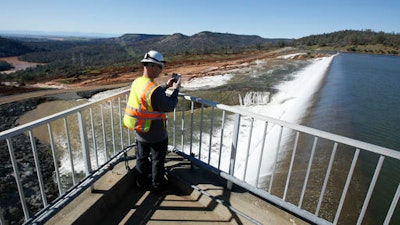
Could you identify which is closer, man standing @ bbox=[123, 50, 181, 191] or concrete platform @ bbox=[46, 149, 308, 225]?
man standing @ bbox=[123, 50, 181, 191]

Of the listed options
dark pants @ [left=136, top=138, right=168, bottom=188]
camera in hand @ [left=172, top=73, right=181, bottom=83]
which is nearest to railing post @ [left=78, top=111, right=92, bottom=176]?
dark pants @ [left=136, top=138, right=168, bottom=188]

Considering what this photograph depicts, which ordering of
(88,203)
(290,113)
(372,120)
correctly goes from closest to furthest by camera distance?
1. (88,203)
2. (372,120)
3. (290,113)

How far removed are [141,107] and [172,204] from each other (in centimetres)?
122

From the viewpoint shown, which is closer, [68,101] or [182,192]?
[182,192]

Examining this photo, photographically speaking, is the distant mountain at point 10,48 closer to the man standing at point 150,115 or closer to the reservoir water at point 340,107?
the reservoir water at point 340,107

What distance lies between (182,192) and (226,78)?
590 inches

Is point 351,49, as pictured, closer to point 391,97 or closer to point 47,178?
point 391,97

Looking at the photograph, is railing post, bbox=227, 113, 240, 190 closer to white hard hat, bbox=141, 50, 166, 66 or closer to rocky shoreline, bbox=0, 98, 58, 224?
white hard hat, bbox=141, 50, 166, 66

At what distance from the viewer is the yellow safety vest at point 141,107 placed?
2.35 m

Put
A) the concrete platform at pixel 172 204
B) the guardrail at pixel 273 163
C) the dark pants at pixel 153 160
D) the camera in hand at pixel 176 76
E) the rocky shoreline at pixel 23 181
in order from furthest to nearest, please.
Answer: the rocky shoreline at pixel 23 181, the dark pants at pixel 153 160, the camera in hand at pixel 176 76, the concrete platform at pixel 172 204, the guardrail at pixel 273 163

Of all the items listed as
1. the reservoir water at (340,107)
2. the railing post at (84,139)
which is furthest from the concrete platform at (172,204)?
the reservoir water at (340,107)

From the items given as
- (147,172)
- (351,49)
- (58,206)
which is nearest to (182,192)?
(147,172)

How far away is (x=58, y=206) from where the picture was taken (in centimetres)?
231

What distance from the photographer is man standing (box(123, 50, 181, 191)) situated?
2.35m
